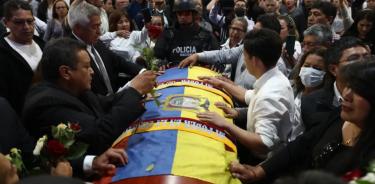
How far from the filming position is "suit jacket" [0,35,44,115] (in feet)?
13.3

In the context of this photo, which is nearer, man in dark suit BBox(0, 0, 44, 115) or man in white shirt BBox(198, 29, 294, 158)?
man in white shirt BBox(198, 29, 294, 158)

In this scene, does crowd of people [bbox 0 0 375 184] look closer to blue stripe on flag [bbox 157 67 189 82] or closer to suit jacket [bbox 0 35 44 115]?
suit jacket [bbox 0 35 44 115]

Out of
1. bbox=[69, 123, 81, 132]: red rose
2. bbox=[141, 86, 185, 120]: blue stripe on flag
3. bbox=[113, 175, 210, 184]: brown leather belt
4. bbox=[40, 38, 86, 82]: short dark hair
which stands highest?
bbox=[40, 38, 86, 82]: short dark hair

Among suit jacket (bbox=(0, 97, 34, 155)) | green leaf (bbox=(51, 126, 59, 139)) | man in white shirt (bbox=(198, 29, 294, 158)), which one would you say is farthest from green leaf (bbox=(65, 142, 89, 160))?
man in white shirt (bbox=(198, 29, 294, 158))

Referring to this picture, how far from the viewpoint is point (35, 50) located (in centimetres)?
423

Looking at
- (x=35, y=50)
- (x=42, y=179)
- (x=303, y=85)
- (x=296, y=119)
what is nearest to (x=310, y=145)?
(x=296, y=119)

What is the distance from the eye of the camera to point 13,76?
4066 mm

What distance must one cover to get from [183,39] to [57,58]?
248cm

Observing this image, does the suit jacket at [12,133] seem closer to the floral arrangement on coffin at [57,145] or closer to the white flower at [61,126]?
the floral arrangement on coffin at [57,145]

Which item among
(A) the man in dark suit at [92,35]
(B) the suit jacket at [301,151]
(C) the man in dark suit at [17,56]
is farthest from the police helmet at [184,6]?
(B) the suit jacket at [301,151]

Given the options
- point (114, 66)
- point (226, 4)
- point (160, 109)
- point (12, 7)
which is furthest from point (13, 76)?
point (226, 4)

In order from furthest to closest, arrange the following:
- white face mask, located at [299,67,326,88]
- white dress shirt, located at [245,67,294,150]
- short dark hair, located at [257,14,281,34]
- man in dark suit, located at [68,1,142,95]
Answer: short dark hair, located at [257,14,281,34] < man in dark suit, located at [68,1,142,95] < white face mask, located at [299,67,326,88] < white dress shirt, located at [245,67,294,150]

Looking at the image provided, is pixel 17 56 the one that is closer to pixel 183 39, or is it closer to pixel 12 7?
pixel 12 7

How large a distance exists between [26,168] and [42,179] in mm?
1300
